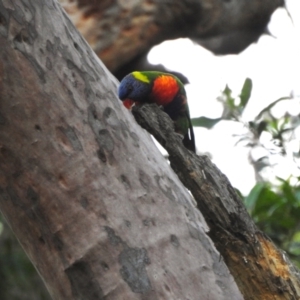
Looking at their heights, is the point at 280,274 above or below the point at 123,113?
below

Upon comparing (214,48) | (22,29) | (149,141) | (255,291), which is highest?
(214,48)

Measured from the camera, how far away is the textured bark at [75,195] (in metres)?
1.19

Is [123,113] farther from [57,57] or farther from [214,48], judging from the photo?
[214,48]

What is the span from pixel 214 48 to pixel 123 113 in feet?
6.82

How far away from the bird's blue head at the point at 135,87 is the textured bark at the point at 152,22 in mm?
613

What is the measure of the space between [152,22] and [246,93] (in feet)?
2.63

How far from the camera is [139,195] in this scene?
A: 1.24m

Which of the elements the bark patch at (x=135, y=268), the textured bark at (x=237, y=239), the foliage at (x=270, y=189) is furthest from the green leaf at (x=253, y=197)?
the bark patch at (x=135, y=268)

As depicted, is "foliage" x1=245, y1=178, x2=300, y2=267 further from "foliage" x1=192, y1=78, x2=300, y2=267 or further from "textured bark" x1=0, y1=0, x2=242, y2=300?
"textured bark" x1=0, y1=0, x2=242, y2=300

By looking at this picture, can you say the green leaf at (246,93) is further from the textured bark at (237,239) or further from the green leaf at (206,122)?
the textured bark at (237,239)

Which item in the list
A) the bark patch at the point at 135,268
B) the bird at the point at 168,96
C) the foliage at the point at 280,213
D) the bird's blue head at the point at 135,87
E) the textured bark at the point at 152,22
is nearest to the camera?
the bark patch at the point at 135,268

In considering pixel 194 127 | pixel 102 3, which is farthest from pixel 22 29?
pixel 102 3

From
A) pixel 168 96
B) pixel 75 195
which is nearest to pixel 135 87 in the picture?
pixel 168 96

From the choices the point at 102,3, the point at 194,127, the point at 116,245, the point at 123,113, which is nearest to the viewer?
the point at 116,245
